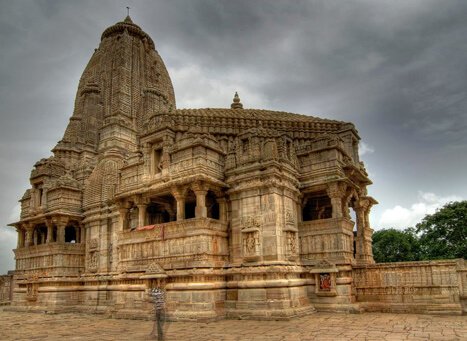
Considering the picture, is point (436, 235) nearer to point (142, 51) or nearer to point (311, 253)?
point (311, 253)

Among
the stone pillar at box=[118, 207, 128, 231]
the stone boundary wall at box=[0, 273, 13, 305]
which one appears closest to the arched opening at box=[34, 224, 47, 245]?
the stone boundary wall at box=[0, 273, 13, 305]

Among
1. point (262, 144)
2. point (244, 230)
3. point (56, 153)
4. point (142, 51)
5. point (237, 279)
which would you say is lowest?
point (237, 279)

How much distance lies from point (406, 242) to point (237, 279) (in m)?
30.9

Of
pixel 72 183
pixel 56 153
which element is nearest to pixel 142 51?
pixel 56 153

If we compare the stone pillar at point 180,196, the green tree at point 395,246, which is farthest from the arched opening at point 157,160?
the green tree at point 395,246

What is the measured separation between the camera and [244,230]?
19172mm

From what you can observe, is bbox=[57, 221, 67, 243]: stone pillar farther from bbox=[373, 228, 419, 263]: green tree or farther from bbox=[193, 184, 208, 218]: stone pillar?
bbox=[373, 228, 419, 263]: green tree

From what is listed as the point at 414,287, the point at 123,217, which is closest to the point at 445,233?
the point at 414,287

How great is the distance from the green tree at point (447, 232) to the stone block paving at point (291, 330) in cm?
2115

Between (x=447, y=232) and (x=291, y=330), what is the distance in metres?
27.6

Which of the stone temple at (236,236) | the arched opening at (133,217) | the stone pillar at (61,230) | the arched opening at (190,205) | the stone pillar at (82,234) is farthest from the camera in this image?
the stone pillar at (82,234)

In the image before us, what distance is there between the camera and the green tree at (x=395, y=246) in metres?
43.8

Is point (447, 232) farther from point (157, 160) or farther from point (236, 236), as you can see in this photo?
point (157, 160)

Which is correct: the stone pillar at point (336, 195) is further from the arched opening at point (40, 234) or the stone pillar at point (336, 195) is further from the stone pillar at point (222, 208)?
the arched opening at point (40, 234)
